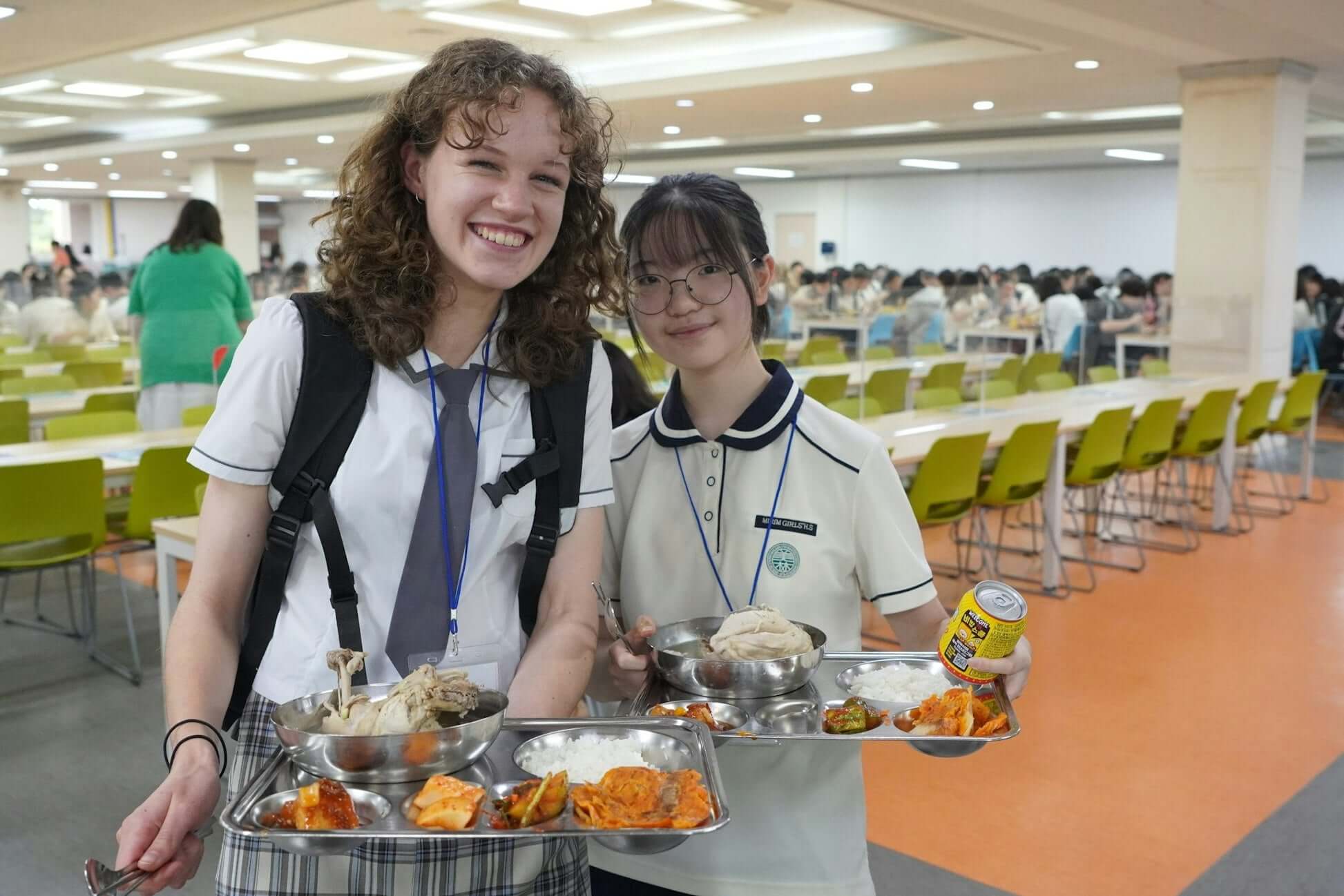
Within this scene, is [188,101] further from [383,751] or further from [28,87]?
[383,751]

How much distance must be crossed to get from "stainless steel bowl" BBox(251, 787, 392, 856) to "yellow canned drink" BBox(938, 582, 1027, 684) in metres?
0.60

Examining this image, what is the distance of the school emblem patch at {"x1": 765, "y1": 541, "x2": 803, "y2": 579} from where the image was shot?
1409mm

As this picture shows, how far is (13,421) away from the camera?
5277 millimetres

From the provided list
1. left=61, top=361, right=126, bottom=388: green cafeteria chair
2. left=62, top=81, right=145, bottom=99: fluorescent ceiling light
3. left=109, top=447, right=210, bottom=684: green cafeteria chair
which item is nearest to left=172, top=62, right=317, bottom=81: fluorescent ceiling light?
left=62, top=81, right=145, bottom=99: fluorescent ceiling light

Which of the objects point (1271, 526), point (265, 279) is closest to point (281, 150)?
point (265, 279)

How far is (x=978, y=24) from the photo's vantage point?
6.33 metres

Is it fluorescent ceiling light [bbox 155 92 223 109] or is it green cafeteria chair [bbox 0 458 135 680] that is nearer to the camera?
green cafeteria chair [bbox 0 458 135 680]

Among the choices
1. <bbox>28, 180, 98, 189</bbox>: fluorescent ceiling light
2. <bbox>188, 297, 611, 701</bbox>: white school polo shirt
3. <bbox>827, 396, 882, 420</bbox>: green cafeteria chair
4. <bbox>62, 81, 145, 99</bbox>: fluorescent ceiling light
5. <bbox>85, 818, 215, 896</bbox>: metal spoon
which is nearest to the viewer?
<bbox>85, 818, 215, 896</bbox>: metal spoon

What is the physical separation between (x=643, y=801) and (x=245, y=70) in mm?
9457

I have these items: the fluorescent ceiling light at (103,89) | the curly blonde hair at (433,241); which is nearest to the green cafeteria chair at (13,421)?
the curly blonde hair at (433,241)

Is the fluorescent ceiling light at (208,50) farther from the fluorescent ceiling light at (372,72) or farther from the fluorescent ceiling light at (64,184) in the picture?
the fluorescent ceiling light at (64,184)

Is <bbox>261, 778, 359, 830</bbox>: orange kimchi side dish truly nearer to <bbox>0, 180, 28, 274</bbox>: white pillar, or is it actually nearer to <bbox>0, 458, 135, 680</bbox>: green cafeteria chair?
<bbox>0, 458, 135, 680</bbox>: green cafeteria chair

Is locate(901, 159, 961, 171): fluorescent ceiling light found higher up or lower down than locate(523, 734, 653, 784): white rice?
higher up

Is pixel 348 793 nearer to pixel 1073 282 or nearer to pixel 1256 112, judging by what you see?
pixel 1256 112
